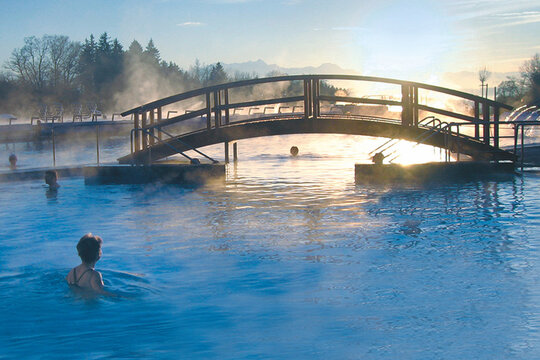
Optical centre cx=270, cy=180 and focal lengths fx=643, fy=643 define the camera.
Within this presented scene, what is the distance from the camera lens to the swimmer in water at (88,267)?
22.6ft

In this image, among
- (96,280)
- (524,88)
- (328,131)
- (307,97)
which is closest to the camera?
(96,280)

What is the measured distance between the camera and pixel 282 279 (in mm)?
8062

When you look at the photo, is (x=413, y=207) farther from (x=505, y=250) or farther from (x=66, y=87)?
(x=66, y=87)

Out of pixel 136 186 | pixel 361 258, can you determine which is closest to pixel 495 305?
pixel 361 258

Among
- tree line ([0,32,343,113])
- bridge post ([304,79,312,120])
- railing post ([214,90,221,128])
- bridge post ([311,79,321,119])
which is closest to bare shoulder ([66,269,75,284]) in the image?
railing post ([214,90,221,128])

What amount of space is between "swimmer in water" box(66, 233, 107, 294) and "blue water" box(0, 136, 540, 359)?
16 centimetres

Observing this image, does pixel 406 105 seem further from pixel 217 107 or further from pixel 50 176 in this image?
pixel 50 176

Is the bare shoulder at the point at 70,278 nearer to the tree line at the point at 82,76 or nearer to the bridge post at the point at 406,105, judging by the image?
the bridge post at the point at 406,105

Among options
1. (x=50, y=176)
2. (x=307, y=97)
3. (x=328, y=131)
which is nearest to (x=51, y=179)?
(x=50, y=176)

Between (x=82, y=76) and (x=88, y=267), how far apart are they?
105598 millimetres

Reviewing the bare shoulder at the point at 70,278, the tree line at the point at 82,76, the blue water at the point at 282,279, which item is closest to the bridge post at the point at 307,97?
the blue water at the point at 282,279

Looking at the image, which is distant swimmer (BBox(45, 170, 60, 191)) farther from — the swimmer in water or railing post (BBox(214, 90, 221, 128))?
the swimmer in water

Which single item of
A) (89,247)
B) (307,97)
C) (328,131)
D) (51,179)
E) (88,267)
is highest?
(307,97)

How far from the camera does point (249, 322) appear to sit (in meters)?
6.68
